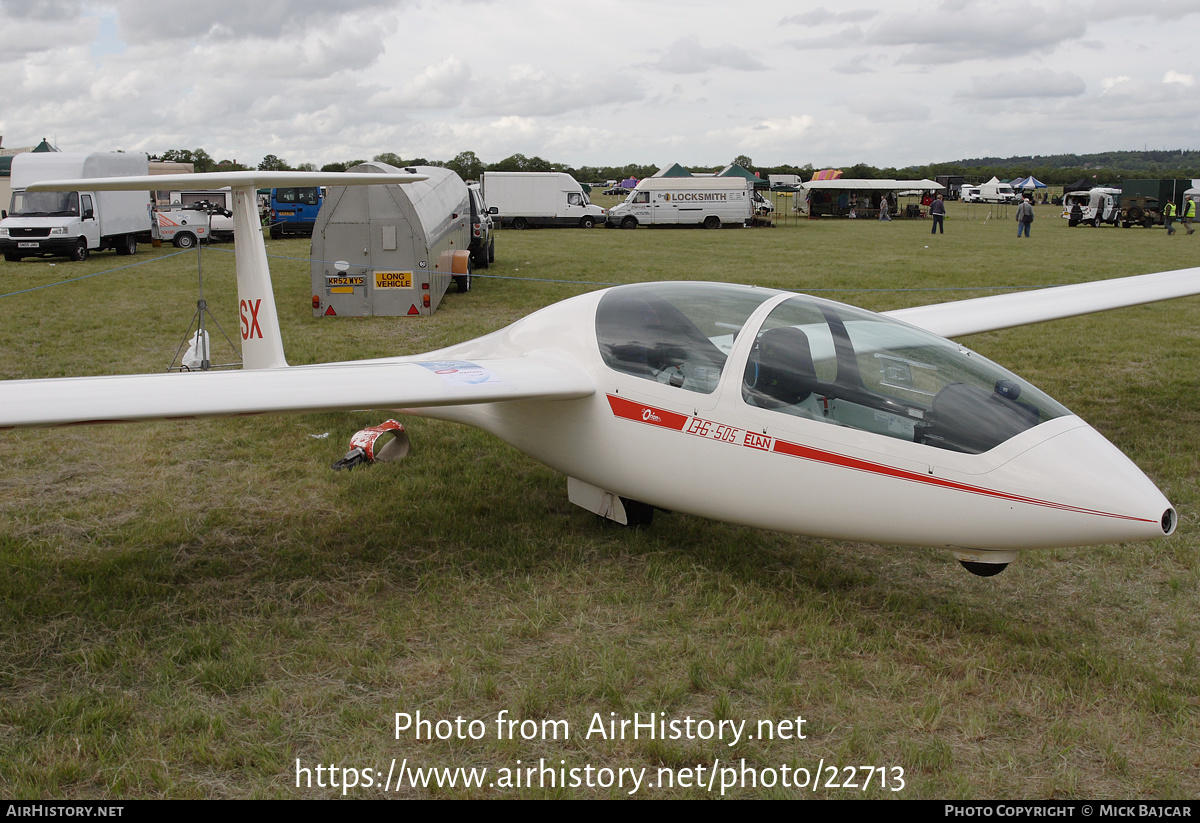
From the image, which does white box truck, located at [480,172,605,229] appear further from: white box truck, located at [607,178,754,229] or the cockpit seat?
the cockpit seat

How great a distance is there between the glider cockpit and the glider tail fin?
11.7 ft

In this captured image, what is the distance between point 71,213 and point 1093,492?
2736 centimetres

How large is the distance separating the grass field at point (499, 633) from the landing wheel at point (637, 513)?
3.3 inches

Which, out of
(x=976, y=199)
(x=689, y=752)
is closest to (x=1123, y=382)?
(x=689, y=752)

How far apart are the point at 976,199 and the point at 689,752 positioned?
8347cm

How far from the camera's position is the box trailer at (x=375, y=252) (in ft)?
48.9

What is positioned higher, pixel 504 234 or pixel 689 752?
pixel 504 234

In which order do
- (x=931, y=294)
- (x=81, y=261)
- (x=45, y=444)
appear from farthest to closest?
1. (x=81, y=261)
2. (x=931, y=294)
3. (x=45, y=444)

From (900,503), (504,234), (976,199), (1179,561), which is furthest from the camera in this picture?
(976,199)

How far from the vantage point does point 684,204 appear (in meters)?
42.2

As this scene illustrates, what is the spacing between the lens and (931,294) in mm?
17828

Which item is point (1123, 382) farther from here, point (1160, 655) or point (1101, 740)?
point (1101, 740)
